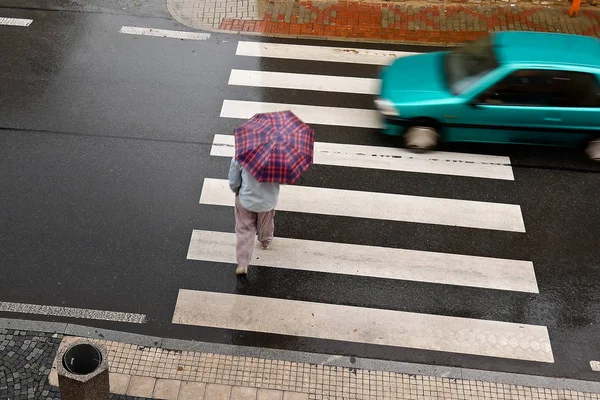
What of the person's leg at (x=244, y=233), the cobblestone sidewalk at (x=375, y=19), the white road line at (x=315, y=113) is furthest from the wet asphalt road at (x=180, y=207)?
the cobblestone sidewalk at (x=375, y=19)

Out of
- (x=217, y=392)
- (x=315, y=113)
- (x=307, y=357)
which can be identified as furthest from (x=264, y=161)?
(x=315, y=113)

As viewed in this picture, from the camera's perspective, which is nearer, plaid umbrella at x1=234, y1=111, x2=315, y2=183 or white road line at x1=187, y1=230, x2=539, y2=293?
plaid umbrella at x1=234, y1=111, x2=315, y2=183

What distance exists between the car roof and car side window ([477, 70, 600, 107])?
0.18 m

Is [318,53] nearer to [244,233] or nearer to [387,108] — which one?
[387,108]

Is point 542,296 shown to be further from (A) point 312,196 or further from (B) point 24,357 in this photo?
(B) point 24,357

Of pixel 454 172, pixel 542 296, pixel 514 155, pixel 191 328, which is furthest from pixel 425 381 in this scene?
pixel 514 155

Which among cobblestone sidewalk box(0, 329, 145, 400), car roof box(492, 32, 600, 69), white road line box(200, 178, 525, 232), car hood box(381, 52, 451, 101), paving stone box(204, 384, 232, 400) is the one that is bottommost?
cobblestone sidewalk box(0, 329, 145, 400)

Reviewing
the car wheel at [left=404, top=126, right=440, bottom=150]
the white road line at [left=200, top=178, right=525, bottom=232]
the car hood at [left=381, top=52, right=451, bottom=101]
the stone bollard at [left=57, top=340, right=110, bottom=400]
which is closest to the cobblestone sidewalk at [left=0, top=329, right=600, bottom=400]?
the stone bollard at [left=57, top=340, right=110, bottom=400]

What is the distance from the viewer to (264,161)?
281 inches

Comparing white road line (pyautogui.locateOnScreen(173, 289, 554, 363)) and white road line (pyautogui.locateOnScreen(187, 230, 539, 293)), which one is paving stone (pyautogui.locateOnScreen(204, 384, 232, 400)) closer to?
white road line (pyautogui.locateOnScreen(173, 289, 554, 363))

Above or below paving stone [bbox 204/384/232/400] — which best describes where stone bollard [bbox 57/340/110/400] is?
above

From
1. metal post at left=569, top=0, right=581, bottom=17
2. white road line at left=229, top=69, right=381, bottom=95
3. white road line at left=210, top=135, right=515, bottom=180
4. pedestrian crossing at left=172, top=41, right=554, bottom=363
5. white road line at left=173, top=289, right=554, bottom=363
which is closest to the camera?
white road line at left=173, top=289, right=554, bottom=363

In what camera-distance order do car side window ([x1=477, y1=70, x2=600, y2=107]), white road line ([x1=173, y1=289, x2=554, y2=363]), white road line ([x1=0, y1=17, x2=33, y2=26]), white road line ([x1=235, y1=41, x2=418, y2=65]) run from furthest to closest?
white road line ([x1=0, y1=17, x2=33, y2=26]), white road line ([x1=235, y1=41, x2=418, y2=65]), car side window ([x1=477, y1=70, x2=600, y2=107]), white road line ([x1=173, y1=289, x2=554, y2=363])

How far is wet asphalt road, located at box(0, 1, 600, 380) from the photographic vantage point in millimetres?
8211
